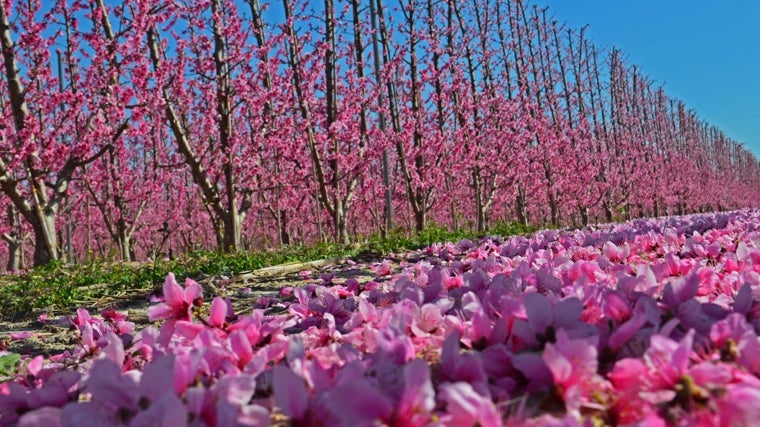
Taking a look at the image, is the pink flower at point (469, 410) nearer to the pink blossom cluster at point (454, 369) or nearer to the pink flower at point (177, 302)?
the pink blossom cluster at point (454, 369)

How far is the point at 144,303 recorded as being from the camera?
14.4 ft

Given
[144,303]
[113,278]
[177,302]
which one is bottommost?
[144,303]

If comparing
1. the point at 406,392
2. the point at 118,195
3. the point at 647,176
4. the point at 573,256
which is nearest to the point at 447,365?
the point at 406,392

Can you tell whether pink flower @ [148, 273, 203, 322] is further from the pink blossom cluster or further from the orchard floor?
the orchard floor

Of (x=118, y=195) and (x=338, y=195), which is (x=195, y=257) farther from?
(x=118, y=195)

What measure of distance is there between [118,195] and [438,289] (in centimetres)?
1630

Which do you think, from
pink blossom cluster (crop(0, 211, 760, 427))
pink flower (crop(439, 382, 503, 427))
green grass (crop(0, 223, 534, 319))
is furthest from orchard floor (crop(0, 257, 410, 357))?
pink flower (crop(439, 382, 503, 427))

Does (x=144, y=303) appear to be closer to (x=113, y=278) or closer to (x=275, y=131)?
(x=113, y=278)

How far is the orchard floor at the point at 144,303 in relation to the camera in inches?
112

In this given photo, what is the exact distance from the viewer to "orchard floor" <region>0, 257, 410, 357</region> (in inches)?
112

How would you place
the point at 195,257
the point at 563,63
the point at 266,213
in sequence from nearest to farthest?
1. the point at 195,257
2. the point at 563,63
3. the point at 266,213

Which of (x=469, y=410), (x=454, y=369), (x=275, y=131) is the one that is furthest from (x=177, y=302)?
(x=275, y=131)

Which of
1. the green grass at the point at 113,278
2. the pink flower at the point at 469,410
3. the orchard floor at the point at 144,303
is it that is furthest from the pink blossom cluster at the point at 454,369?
the green grass at the point at 113,278

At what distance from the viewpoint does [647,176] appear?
32.1 metres
